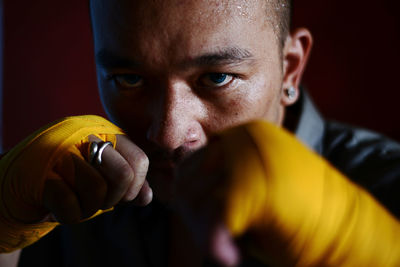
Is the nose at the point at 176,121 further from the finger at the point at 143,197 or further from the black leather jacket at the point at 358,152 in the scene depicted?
the black leather jacket at the point at 358,152

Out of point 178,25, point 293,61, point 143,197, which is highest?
point 178,25

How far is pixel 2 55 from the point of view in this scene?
7.01ft

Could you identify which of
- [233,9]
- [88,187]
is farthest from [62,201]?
[233,9]

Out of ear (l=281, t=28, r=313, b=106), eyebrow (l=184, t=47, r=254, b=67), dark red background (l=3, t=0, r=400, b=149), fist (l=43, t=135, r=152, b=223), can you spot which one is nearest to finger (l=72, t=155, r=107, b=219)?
fist (l=43, t=135, r=152, b=223)

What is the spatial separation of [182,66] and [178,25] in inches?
3.1

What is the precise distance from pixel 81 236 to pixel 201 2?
74 centimetres

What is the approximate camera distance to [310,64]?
5.57 ft

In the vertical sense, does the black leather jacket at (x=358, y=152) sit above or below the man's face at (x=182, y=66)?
below

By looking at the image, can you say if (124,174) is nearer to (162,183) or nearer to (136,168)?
(136,168)

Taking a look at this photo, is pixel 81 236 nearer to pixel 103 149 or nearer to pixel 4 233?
pixel 4 233

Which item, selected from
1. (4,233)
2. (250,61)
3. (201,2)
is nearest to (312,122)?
(250,61)

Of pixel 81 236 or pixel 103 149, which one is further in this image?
pixel 81 236

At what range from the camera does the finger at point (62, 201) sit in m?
0.56

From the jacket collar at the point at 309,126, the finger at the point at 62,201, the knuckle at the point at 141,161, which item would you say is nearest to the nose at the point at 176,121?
the knuckle at the point at 141,161
